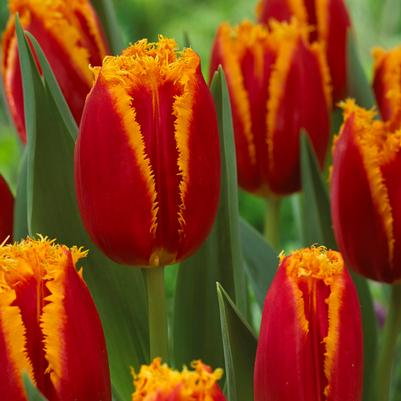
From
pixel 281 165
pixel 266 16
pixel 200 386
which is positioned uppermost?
pixel 266 16

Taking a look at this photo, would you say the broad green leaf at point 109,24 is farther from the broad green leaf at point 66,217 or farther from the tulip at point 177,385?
the tulip at point 177,385

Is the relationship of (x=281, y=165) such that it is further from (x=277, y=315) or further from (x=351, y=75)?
(x=277, y=315)

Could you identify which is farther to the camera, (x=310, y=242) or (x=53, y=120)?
(x=310, y=242)

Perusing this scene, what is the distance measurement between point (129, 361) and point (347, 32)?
0.25 meters

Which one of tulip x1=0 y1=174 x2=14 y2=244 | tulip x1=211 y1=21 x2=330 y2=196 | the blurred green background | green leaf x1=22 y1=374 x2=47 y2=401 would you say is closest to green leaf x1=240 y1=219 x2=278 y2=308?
tulip x1=211 y1=21 x2=330 y2=196

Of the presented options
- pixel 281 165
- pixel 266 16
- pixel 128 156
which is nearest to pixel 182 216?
pixel 128 156

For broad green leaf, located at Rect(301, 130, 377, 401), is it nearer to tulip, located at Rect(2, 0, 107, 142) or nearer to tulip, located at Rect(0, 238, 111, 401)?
tulip, located at Rect(2, 0, 107, 142)

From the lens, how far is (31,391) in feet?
1.12

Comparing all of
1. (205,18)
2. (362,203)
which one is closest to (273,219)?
(362,203)

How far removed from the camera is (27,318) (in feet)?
1.21

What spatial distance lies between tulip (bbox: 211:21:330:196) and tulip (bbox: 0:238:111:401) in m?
0.22

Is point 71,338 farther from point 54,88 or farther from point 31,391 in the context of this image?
point 54,88

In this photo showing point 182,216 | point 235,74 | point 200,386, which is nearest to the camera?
point 200,386

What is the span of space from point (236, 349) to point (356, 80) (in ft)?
0.86
